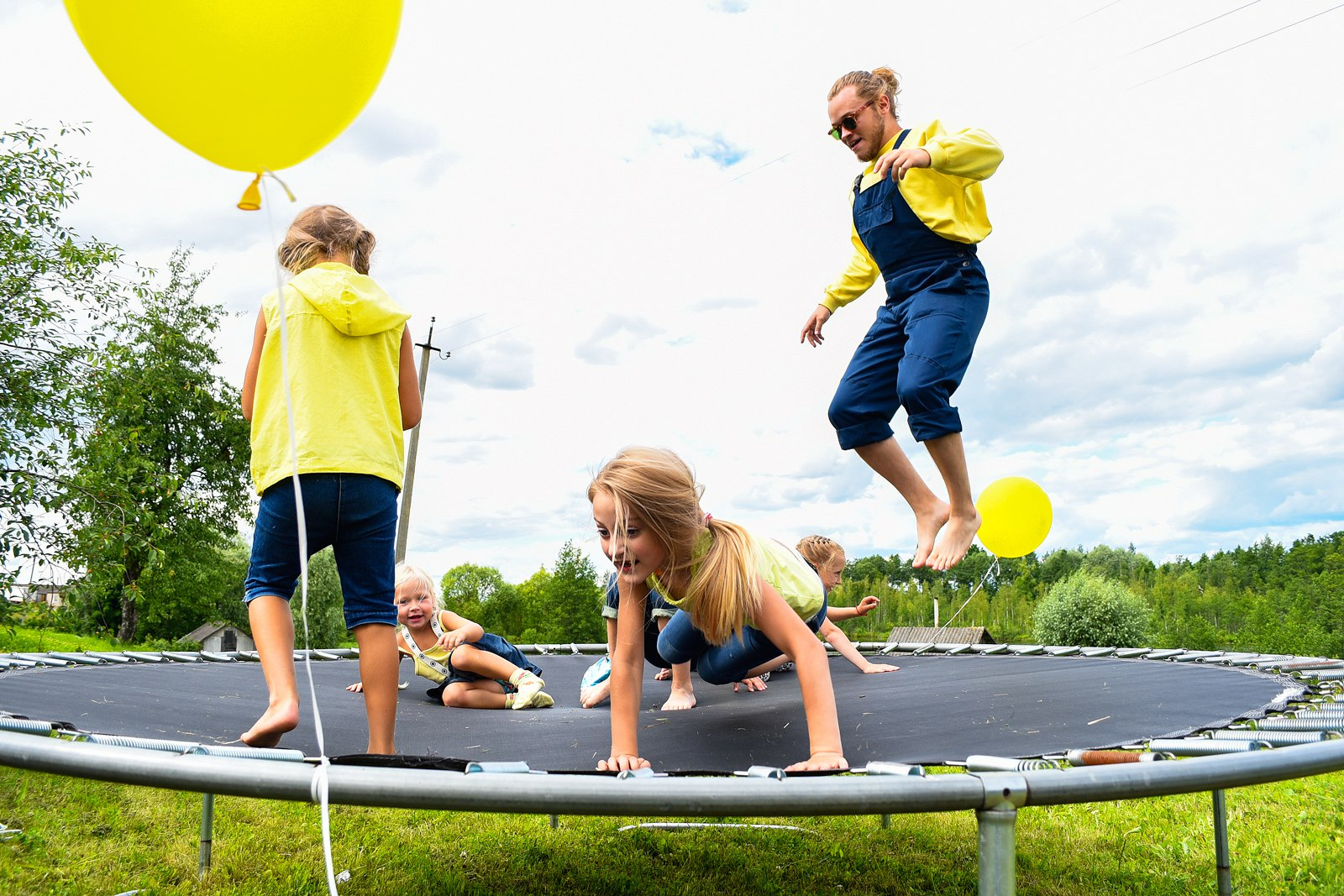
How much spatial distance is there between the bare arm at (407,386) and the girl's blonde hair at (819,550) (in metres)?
1.86

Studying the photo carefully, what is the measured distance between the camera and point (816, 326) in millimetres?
2793

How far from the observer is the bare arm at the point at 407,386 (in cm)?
184

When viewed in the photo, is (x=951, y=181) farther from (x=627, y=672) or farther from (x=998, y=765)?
(x=998, y=765)

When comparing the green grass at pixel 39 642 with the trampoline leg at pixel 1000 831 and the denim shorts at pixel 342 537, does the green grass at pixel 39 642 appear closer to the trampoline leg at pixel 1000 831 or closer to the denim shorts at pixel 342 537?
the denim shorts at pixel 342 537

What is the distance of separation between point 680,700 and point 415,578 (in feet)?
3.48

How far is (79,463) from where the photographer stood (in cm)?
586

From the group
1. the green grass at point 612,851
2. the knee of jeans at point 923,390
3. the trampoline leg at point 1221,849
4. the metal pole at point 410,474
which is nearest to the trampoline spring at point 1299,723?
the trampoline leg at point 1221,849

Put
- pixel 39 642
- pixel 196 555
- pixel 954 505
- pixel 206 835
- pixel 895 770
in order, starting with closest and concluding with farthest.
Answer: pixel 895 770 → pixel 206 835 → pixel 954 505 → pixel 39 642 → pixel 196 555

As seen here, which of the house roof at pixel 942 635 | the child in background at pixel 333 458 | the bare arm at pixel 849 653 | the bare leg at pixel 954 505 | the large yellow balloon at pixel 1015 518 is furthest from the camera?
the house roof at pixel 942 635

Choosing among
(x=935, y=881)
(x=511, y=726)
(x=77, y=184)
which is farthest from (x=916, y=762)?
(x=77, y=184)

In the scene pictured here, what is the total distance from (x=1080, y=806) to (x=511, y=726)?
178 cm

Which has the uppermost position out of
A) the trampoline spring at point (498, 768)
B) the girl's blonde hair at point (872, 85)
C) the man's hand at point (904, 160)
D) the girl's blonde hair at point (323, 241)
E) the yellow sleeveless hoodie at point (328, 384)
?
the girl's blonde hair at point (872, 85)

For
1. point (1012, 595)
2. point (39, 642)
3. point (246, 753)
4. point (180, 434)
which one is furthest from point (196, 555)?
point (246, 753)

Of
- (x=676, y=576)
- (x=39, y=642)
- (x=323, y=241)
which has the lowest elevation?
(x=39, y=642)
